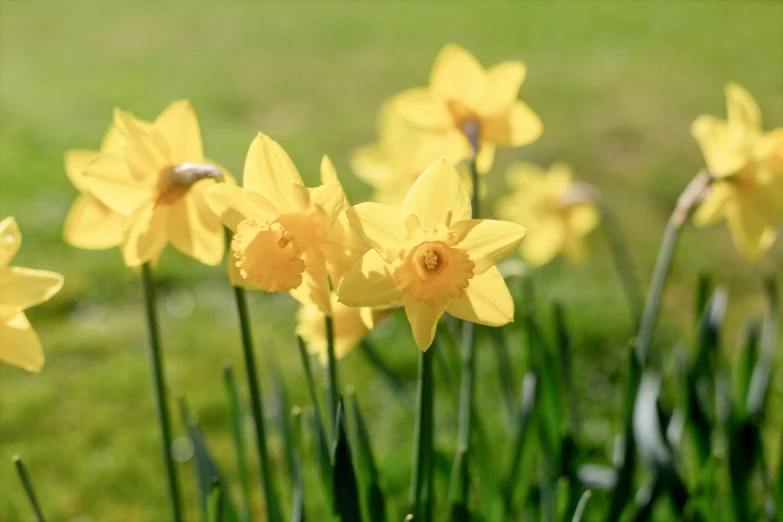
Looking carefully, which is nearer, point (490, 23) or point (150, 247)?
point (150, 247)

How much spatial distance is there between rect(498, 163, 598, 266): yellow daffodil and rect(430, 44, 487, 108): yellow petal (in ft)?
2.36

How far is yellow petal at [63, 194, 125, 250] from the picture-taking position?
1.05 meters

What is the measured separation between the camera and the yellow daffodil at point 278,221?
2.84 feet

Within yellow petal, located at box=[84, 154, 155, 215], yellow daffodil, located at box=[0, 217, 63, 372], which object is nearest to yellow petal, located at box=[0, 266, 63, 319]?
yellow daffodil, located at box=[0, 217, 63, 372]

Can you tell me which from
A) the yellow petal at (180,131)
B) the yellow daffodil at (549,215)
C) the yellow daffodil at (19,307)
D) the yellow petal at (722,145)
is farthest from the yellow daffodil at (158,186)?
the yellow daffodil at (549,215)

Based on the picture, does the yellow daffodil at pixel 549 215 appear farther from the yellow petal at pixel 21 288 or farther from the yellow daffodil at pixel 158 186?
the yellow petal at pixel 21 288

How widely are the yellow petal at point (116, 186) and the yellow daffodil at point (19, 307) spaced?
0.35 feet

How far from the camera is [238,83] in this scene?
6.37 m

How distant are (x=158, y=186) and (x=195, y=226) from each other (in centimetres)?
7

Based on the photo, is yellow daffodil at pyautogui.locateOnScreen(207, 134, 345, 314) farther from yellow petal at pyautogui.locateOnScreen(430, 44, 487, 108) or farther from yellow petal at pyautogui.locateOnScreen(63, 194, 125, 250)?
yellow petal at pyautogui.locateOnScreen(430, 44, 487, 108)

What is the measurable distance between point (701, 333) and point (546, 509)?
456 mm

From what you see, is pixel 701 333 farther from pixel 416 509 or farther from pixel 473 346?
pixel 416 509

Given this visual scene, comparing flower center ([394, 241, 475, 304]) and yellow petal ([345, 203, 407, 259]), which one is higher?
yellow petal ([345, 203, 407, 259])

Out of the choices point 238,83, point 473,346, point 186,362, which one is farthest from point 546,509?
point 238,83
